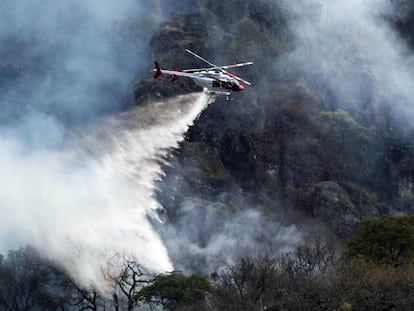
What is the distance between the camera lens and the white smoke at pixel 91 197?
76.4 m

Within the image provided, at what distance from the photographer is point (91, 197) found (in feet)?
263

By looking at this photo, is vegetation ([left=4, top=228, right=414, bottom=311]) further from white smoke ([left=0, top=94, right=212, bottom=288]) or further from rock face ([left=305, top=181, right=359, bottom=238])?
rock face ([left=305, top=181, right=359, bottom=238])

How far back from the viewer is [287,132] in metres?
104

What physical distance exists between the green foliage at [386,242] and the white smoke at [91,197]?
1690cm

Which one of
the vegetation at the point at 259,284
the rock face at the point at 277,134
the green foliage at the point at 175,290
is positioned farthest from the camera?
the rock face at the point at 277,134

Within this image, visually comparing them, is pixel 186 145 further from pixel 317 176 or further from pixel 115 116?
pixel 317 176

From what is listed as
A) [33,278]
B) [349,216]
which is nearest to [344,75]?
[349,216]

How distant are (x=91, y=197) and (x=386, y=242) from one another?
24.9m

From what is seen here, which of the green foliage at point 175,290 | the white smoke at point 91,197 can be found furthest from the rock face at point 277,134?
the green foliage at point 175,290

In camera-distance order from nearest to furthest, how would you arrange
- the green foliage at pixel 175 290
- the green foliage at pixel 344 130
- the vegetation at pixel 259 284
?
1. the vegetation at pixel 259 284
2. the green foliage at pixel 175 290
3. the green foliage at pixel 344 130

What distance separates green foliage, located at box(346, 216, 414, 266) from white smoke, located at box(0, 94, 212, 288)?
55.5ft

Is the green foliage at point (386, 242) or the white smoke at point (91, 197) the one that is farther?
the white smoke at point (91, 197)

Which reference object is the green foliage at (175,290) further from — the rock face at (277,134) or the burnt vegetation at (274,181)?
the rock face at (277,134)

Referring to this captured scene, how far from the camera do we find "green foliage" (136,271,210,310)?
66312 mm
